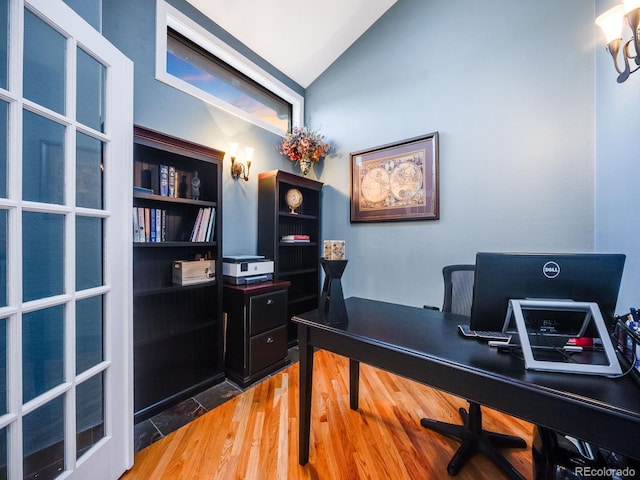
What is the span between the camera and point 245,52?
2.70 metres

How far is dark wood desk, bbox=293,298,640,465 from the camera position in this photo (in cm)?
71

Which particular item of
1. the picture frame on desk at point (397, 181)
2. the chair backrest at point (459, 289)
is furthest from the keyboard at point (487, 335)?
the picture frame on desk at point (397, 181)

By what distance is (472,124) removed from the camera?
2.30 m

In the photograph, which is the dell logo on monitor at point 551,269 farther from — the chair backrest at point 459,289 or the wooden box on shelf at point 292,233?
the wooden box on shelf at point 292,233

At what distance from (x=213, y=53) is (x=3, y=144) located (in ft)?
6.98

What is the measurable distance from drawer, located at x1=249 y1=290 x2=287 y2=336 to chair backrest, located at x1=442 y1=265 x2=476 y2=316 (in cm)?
140

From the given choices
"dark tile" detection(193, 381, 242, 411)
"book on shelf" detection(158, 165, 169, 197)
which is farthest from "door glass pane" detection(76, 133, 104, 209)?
"dark tile" detection(193, 381, 242, 411)

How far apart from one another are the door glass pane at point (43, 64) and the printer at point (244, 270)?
145 centimetres

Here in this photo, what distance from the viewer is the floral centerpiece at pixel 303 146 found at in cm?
299

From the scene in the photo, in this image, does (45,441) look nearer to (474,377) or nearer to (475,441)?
(474,377)

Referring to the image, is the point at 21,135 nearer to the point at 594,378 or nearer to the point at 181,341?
the point at 181,341

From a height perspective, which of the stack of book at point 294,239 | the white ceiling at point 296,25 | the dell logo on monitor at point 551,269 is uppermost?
the white ceiling at point 296,25

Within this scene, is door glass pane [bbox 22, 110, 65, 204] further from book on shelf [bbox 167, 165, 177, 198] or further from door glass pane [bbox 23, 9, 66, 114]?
book on shelf [bbox 167, 165, 177, 198]

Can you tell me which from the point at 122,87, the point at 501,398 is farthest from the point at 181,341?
the point at 501,398
